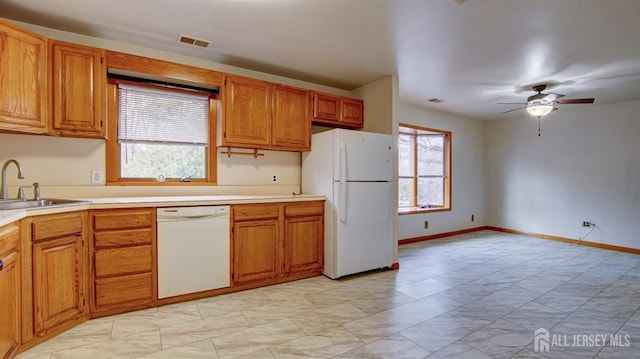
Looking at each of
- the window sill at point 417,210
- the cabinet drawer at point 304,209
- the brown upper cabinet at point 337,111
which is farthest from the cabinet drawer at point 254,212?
the window sill at point 417,210

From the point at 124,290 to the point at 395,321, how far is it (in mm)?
2163

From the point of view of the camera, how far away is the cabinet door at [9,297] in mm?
1719

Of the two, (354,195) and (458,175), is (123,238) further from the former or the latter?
(458,175)

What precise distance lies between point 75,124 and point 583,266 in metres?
5.81

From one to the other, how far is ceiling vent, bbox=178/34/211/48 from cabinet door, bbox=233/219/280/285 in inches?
67.5

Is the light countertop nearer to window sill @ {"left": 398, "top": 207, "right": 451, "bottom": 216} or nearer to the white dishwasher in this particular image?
the white dishwasher

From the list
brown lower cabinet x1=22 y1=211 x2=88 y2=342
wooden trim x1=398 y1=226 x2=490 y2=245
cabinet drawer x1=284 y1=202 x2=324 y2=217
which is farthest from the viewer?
wooden trim x1=398 y1=226 x2=490 y2=245

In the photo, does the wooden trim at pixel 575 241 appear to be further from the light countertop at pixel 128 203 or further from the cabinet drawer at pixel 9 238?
the cabinet drawer at pixel 9 238

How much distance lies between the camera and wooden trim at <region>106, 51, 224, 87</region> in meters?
2.74

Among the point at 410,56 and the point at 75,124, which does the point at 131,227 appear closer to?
the point at 75,124

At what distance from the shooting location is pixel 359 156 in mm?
3553

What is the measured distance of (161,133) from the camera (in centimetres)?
320

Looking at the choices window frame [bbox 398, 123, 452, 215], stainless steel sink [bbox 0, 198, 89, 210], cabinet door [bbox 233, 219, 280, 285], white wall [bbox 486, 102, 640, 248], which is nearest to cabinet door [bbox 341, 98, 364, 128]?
window frame [bbox 398, 123, 452, 215]

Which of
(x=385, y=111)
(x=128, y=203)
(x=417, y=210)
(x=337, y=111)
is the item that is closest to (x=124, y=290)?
(x=128, y=203)
